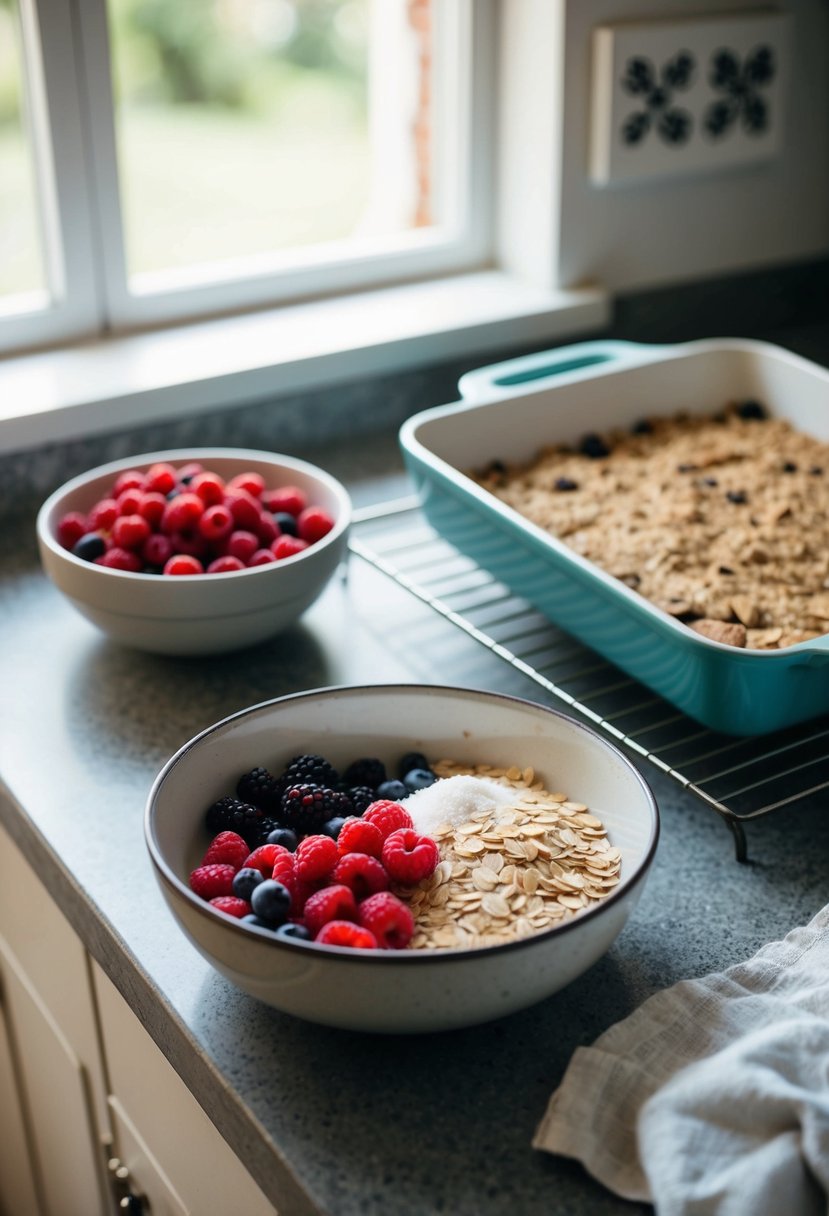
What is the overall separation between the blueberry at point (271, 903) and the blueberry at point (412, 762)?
0.57 ft

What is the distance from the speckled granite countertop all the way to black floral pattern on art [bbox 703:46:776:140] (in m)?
0.77

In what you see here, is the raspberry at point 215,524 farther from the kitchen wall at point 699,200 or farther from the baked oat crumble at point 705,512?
the kitchen wall at point 699,200

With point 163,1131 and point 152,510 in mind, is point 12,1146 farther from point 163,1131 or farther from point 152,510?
point 152,510

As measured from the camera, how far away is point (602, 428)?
4.25 ft

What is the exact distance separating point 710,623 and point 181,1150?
50cm

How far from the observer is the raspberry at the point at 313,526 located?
1.11 meters

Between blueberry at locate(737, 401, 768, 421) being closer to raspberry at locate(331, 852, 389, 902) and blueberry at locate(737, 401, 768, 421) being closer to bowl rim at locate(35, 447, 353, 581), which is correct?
bowl rim at locate(35, 447, 353, 581)

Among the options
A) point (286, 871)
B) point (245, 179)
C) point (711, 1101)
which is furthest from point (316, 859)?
point (245, 179)

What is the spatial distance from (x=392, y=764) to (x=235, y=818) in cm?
13

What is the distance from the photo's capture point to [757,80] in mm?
1600

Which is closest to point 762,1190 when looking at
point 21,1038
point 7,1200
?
point 21,1038

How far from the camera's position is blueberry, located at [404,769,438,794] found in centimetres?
85

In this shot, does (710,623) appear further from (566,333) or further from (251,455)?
(566,333)

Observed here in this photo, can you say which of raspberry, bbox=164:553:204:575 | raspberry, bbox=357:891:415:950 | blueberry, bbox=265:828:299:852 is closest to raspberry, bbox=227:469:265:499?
raspberry, bbox=164:553:204:575
